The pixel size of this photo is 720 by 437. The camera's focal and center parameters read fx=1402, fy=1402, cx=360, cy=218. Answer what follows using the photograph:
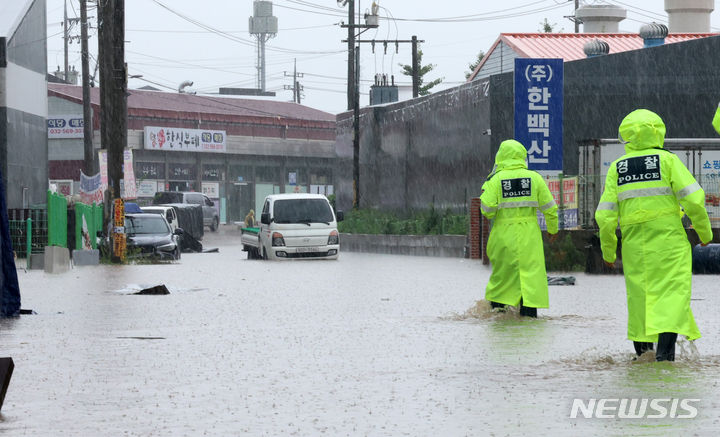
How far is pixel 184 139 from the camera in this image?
241 feet

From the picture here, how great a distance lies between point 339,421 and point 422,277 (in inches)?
664

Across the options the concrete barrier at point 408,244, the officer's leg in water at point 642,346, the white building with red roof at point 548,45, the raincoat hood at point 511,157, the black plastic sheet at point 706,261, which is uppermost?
the white building with red roof at point 548,45

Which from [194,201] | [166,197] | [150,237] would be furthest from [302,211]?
[194,201]

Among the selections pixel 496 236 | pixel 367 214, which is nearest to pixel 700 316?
pixel 496 236

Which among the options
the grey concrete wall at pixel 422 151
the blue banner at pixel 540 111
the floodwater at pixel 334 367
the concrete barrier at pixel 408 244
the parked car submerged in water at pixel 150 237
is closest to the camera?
the floodwater at pixel 334 367

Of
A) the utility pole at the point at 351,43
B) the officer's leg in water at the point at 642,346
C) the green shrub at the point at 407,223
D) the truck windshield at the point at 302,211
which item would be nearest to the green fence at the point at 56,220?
the truck windshield at the point at 302,211

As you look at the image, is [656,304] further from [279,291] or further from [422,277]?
[422,277]

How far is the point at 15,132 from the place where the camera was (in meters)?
38.2

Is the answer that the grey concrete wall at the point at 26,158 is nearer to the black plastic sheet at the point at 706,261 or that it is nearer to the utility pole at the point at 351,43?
the utility pole at the point at 351,43

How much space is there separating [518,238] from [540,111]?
12.8 m

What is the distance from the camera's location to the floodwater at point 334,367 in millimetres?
7527

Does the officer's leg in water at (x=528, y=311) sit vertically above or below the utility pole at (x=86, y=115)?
below

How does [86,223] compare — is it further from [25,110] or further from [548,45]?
[548,45]

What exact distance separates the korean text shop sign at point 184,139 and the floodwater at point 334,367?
53.7 m
